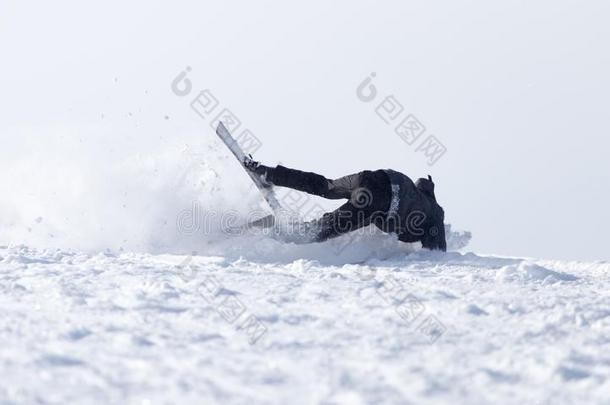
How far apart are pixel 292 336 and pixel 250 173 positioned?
4.09 m

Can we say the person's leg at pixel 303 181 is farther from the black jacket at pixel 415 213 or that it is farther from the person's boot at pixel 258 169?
the black jacket at pixel 415 213

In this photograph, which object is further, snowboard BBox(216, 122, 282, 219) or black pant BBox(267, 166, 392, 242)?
snowboard BBox(216, 122, 282, 219)

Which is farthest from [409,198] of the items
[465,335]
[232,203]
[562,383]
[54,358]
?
[54,358]

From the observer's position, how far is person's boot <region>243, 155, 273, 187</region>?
7.21m

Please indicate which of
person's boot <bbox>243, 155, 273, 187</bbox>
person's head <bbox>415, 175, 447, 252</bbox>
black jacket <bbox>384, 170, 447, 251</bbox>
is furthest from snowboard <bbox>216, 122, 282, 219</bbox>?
person's head <bbox>415, 175, 447, 252</bbox>

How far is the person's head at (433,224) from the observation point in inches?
284

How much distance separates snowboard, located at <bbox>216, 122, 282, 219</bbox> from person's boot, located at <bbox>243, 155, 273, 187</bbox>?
50mm

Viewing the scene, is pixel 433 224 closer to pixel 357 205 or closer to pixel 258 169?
pixel 357 205

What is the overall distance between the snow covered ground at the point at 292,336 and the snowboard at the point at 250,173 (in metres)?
2.13

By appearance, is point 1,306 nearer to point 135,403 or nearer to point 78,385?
point 78,385

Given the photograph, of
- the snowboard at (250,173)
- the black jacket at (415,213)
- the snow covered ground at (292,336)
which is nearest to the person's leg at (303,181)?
the snowboard at (250,173)

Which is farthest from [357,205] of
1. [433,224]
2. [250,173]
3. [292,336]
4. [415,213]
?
[292,336]

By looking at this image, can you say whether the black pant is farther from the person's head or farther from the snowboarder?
the person's head

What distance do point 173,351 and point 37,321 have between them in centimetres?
85
